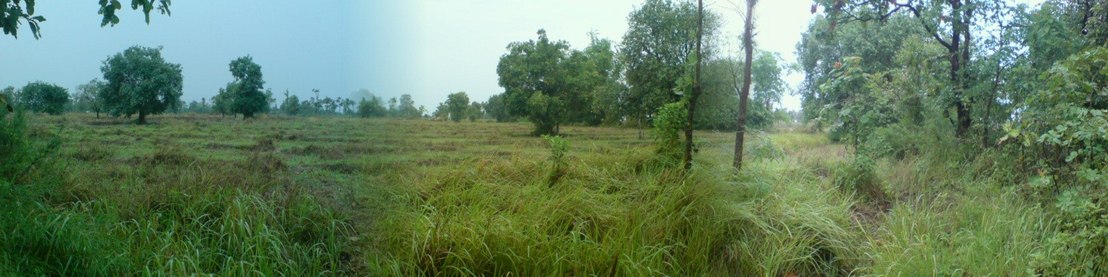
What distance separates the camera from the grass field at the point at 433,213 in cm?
292

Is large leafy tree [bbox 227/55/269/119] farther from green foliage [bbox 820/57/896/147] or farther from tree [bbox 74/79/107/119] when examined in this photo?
green foliage [bbox 820/57/896/147]

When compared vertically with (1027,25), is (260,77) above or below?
below

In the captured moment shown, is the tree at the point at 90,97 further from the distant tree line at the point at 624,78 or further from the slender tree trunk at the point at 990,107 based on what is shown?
the slender tree trunk at the point at 990,107

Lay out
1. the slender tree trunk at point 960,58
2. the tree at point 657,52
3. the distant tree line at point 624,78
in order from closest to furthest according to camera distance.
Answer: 1. the distant tree line at point 624,78
2. the tree at point 657,52
3. the slender tree trunk at point 960,58

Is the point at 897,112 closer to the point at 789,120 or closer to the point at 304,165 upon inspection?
the point at 789,120

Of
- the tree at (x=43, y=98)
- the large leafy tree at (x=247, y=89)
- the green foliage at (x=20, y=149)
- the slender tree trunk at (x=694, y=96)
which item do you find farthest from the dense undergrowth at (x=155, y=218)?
the slender tree trunk at (x=694, y=96)

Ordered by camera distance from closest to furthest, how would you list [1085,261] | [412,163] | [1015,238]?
[412,163] < [1085,261] < [1015,238]

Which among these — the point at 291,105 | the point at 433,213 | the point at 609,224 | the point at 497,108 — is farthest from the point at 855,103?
the point at 291,105

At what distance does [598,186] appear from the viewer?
329 centimetres

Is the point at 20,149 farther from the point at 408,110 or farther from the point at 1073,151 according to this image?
the point at 1073,151

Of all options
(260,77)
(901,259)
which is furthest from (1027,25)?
(260,77)

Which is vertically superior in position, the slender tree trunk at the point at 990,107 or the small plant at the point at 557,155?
the slender tree trunk at the point at 990,107

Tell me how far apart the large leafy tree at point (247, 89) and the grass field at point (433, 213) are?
76 mm

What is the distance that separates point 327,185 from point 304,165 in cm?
21
